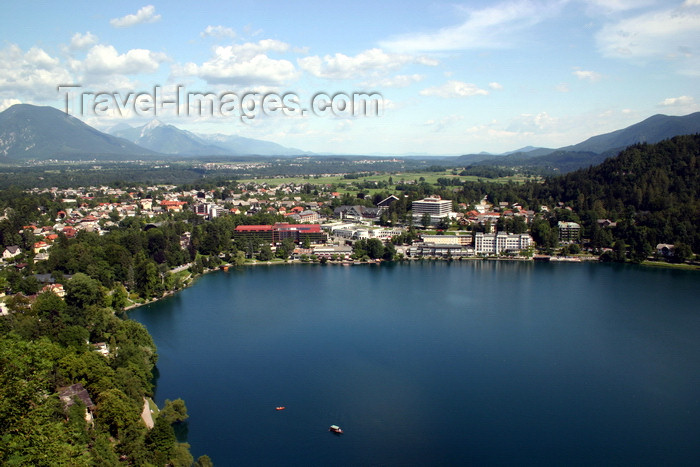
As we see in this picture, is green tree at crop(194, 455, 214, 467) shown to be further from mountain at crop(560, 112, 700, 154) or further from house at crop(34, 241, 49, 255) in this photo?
mountain at crop(560, 112, 700, 154)

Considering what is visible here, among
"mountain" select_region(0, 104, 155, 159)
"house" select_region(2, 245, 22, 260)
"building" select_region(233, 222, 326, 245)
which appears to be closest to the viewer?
"house" select_region(2, 245, 22, 260)

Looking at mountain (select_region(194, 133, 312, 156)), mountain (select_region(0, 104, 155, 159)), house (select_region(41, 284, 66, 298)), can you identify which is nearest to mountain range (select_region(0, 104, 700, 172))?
mountain (select_region(0, 104, 155, 159))

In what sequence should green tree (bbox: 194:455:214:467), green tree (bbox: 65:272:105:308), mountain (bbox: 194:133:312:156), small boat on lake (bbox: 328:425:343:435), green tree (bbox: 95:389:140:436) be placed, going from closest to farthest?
green tree (bbox: 194:455:214:467)
green tree (bbox: 95:389:140:436)
small boat on lake (bbox: 328:425:343:435)
green tree (bbox: 65:272:105:308)
mountain (bbox: 194:133:312:156)

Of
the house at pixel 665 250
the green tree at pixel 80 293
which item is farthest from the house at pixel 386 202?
the green tree at pixel 80 293

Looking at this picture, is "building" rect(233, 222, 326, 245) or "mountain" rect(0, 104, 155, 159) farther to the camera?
"mountain" rect(0, 104, 155, 159)

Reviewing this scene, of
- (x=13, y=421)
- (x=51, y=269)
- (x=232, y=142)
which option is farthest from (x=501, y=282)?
(x=232, y=142)

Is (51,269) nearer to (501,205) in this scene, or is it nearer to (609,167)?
(501,205)
